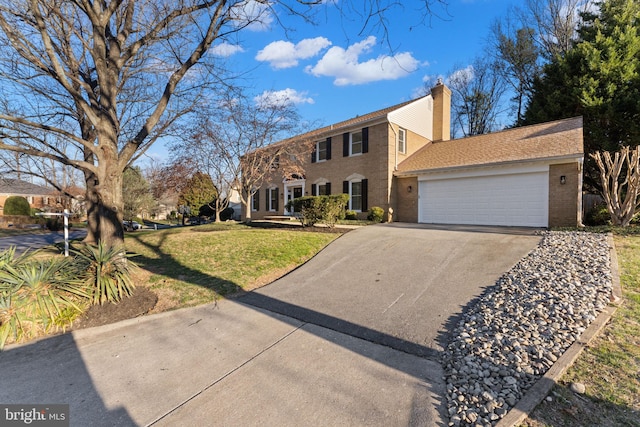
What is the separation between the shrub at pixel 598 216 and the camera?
1159cm

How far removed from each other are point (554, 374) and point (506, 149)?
12668 millimetres

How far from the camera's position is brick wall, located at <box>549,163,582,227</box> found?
33.7ft

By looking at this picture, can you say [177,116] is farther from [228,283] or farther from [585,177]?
[585,177]

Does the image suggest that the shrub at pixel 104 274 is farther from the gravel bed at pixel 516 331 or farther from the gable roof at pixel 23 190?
the gable roof at pixel 23 190

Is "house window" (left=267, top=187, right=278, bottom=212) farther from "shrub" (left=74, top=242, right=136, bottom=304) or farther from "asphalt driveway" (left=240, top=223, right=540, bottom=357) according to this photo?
"shrub" (left=74, top=242, right=136, bottom=304)

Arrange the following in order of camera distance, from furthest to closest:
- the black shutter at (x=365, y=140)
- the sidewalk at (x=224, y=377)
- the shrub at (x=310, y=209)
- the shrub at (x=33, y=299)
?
the black shutter at (x=365, y=140), the shrub at (x=310, y=209), the shrub at (x=33, y=299), the sidewalk at (x=224, y=377)

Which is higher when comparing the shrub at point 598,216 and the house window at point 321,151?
the house window at point 321,151

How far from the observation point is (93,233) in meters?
10.2

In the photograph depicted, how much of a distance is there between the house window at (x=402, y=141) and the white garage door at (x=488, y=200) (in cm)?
273

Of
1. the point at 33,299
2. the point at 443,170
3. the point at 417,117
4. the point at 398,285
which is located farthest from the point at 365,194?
the point at 33,299

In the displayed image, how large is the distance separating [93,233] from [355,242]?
9.15m

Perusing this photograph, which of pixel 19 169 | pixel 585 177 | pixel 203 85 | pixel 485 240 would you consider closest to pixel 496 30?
pixel 585 177

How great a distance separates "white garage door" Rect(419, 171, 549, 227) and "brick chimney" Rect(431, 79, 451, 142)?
20.8ft

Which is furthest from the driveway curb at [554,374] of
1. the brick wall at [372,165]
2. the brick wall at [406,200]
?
the brick wall at [372,165]
